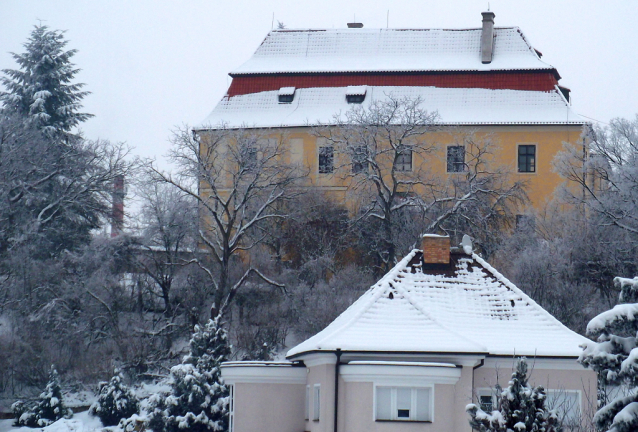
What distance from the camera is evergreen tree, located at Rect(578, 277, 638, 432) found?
12836 mm

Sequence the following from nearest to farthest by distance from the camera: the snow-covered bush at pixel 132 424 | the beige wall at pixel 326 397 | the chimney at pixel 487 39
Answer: the beige wall at pixel 326 397 < the snow-covered bush at pixel 132 424 < the chimney at pixel 487 39

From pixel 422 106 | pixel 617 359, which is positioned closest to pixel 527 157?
pixel 422 106

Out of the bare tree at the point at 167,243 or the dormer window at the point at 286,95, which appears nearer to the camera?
the bare tree at the point at 167,243

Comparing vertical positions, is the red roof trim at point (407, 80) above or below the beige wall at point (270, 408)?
above

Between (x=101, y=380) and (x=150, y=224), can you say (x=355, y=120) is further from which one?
(x=101, y=380)

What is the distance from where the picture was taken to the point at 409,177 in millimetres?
46469

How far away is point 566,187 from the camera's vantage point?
4550 centimetres

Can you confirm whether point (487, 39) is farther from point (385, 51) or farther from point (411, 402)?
point (411, 402)

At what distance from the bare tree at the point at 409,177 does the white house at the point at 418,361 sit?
14981 mm

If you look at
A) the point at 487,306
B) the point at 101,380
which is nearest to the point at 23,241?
the point at 101,380

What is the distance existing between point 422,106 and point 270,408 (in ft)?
86.5

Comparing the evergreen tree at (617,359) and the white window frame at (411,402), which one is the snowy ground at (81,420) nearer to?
the white window frame at (411,402)

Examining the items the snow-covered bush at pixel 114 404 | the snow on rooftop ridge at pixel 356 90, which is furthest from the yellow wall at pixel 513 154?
the snow-covered bush at pixel 114 404

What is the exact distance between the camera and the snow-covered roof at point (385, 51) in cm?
4981
